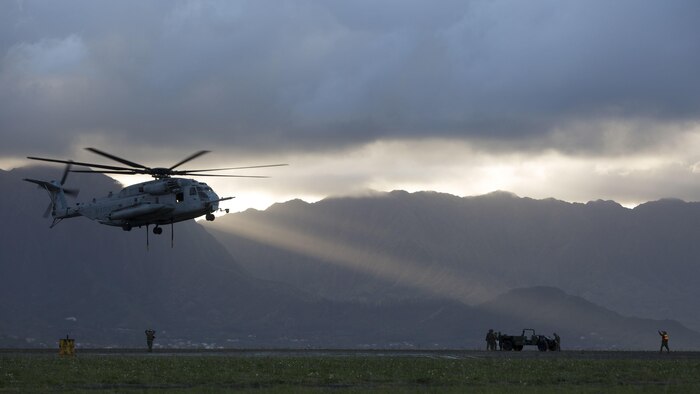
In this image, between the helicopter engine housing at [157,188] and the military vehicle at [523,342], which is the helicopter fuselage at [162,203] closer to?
the helicopter engine housing at [157,188]

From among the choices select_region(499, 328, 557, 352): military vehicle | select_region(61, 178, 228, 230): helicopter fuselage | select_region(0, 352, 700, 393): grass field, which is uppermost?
select_region(61, 178, 228, 230): helicopter fuselage

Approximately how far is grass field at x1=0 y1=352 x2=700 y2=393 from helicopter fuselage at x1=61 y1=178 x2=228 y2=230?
18.7m

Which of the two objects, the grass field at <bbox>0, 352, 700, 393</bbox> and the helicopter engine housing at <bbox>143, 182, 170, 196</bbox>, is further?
the helicopter engine housing at <bbox>143, 182, 170, 196</bbox>

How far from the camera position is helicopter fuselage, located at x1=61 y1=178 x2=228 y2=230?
101 meters

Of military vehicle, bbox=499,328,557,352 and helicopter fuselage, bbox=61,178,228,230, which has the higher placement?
helicopter fuselage, bbox=61,178,228,230

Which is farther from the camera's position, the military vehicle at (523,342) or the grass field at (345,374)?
the military vehicle at (523,342)

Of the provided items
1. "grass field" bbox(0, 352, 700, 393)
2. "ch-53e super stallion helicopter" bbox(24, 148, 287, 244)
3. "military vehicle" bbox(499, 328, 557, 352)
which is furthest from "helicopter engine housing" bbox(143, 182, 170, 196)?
"military vehicle" bbox(499, 328, 557, 352)

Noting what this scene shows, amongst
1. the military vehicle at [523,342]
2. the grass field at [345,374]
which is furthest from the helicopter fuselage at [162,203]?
the military vehicle at [523,342]

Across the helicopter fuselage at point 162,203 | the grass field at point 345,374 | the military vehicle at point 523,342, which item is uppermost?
the helicopter fuselage at point 162,203

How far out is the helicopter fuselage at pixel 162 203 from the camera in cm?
10112

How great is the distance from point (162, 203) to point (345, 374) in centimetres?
3653

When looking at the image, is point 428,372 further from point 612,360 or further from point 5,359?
point 5,359

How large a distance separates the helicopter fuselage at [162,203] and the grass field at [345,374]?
1873cm

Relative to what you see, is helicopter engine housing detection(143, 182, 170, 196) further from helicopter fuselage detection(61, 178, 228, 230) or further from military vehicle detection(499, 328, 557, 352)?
military vehicle detection(499, 328, 557, 352)
